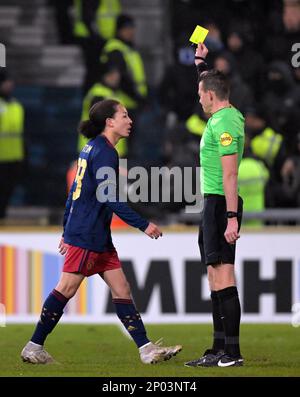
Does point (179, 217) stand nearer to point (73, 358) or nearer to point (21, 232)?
point (21, 232)

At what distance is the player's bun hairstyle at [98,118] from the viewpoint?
9.73 metres

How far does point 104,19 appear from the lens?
59.3 feet

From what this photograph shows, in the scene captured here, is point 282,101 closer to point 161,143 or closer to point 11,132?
point 161,143

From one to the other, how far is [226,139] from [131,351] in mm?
2441

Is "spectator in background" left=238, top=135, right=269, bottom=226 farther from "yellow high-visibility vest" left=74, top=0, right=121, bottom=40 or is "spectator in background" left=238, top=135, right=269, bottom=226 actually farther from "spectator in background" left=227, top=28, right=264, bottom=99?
"yellow high-visibility vest" left=74, top=0, right=121, bottom=40

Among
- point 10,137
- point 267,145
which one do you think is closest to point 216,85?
point 267,145

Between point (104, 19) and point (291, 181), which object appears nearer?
point (291, 181)

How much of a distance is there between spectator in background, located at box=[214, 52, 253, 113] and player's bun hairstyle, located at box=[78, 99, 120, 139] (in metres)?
6.40

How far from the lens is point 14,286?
43.1ft

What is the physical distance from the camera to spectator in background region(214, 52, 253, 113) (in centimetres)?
1617

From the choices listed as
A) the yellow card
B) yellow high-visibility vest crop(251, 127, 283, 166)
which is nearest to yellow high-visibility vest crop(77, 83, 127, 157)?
yellow high-visibility vest crop(251, 127, 283, 166)

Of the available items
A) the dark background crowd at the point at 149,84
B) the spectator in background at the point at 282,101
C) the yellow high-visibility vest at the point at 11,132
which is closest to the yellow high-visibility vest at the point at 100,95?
the dark background crowd at the point at 149,84
